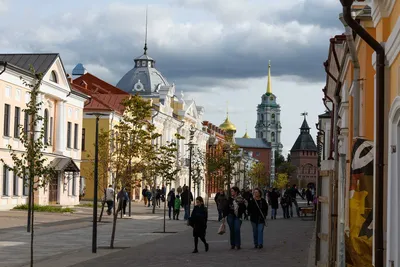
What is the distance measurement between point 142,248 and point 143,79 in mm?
70745

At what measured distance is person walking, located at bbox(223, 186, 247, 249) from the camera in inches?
866

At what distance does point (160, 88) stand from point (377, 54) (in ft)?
248

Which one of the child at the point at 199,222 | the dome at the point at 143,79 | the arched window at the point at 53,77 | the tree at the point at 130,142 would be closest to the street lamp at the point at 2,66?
the arched window at the point at 53,77

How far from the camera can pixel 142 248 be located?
73.2ft

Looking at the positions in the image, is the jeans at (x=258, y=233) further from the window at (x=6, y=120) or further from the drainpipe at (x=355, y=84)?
the window at (x=6, y=120)

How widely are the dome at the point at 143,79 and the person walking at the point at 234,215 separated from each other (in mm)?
64580

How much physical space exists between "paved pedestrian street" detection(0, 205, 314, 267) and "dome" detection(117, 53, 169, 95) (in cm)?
5786

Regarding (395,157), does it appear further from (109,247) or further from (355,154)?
(109,247)

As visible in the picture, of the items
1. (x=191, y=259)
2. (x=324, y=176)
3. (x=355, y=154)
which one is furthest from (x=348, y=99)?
(x=355, y=154)

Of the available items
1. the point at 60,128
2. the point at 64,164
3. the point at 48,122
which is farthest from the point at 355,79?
the point at 60,128

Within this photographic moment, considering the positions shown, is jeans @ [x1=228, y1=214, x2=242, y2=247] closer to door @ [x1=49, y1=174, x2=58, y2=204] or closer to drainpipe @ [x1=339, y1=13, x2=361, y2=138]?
drainpipe @ [x1=339, y1=13, x2=361, y2=138]

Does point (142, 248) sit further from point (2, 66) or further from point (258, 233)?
point (2, 66)

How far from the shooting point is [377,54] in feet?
28.2

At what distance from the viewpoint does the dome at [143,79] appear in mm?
90062
